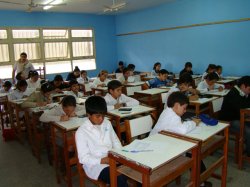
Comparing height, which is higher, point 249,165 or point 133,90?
point 133,90

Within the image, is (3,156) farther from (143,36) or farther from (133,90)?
(143,36)

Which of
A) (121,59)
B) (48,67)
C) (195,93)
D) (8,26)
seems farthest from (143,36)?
(195,93)

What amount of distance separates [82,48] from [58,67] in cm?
120

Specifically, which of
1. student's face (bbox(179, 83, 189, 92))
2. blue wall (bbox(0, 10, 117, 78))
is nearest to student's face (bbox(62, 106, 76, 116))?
student's face (bbox(179, 83, 189, 92))

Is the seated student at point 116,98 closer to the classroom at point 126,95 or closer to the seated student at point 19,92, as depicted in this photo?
the classroom at point 126,95

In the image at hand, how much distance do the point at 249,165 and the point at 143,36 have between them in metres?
6.44

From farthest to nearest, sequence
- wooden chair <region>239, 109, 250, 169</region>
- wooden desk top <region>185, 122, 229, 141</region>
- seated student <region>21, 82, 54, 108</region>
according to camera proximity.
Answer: seated student <region>21, 82, 54, 108</region>, wooden chair <region>239, 109, 250, 169</region>, wooden desk top <region>185, 122, 229, 141</region>

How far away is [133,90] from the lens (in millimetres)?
4797

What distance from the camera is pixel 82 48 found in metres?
9.20

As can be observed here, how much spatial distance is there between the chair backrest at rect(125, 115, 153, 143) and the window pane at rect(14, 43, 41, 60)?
6.66m

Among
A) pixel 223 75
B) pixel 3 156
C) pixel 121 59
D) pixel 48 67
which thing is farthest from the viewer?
pixel 121 59

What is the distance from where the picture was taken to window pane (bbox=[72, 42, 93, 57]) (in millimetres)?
9008

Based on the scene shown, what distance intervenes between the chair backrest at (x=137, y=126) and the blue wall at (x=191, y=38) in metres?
4.52

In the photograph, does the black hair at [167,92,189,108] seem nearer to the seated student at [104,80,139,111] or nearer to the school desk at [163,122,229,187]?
the school desk at [163,122,229,187]
